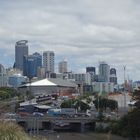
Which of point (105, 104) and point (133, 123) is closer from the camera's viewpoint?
point (133, 123)

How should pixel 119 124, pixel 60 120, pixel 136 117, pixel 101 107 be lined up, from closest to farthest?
pixel 136 117, pixel 119 124, pixel 60 120, pixel 101 107

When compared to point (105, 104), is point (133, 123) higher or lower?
lower

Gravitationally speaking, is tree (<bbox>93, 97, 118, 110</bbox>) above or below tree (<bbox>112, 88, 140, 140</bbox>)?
above

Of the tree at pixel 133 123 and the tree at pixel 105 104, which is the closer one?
the tree at pixel 133 123

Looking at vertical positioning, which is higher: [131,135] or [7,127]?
[7,127]

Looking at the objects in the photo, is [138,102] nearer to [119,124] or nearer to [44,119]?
[119,124]

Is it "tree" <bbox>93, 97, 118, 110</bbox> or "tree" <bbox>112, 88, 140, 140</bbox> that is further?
"tree" <bbox>93, 97, 118, 110</bbox>

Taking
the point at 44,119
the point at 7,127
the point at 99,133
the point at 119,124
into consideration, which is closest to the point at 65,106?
the point at 44,119

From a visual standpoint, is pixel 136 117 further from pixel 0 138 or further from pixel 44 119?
pixel 0 138

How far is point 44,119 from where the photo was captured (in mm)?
121812

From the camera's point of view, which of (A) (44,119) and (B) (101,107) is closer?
(A) (44,119)

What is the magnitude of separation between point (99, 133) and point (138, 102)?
22843mm

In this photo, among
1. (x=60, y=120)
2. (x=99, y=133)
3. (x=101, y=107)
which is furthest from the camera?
(x=101, y=107)

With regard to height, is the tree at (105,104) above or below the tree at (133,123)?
above
